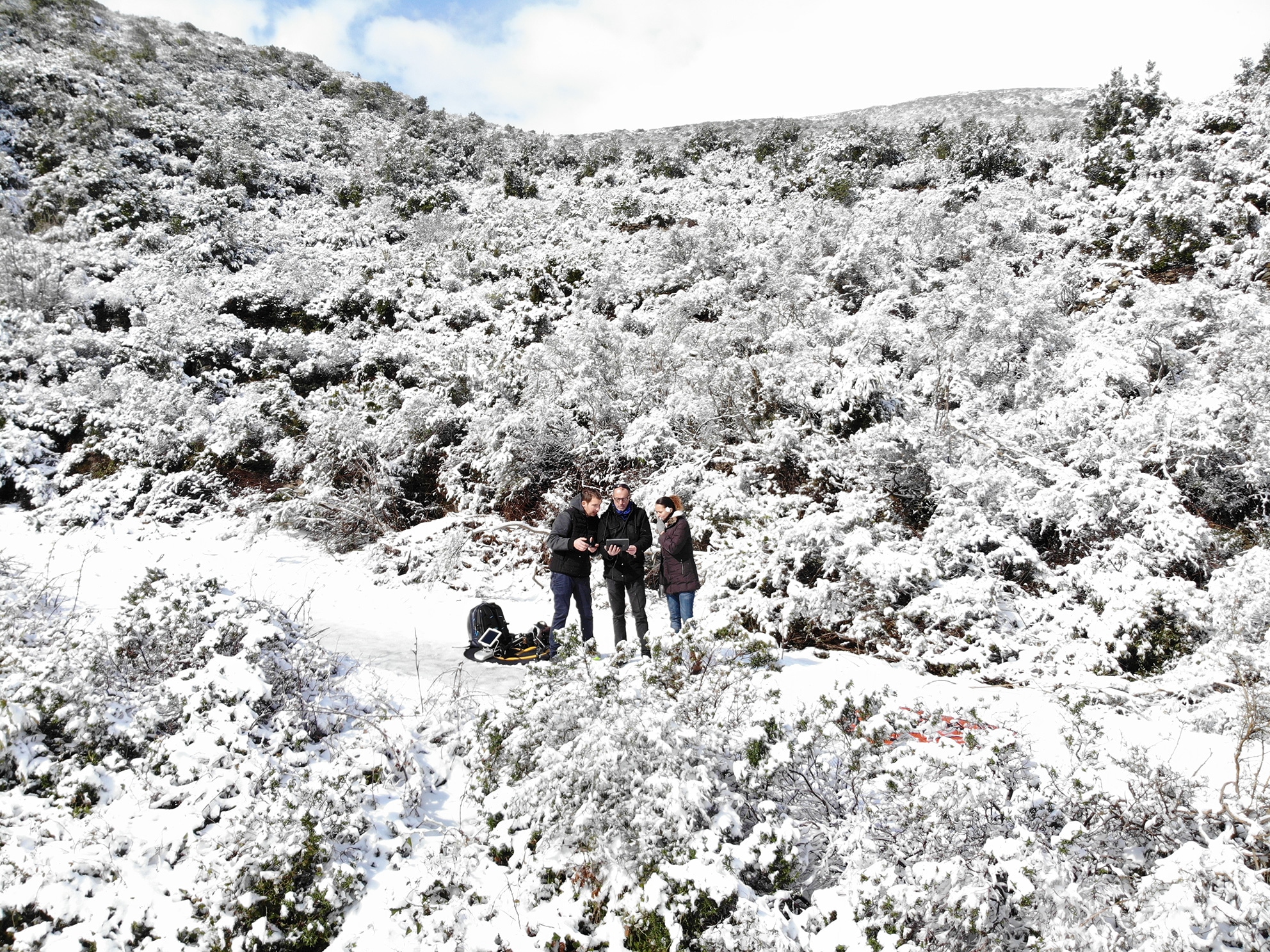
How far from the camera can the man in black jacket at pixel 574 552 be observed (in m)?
6.27

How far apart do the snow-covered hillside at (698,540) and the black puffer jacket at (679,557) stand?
724 mm

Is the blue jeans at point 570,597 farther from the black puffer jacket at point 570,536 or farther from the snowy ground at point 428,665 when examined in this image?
the snowy ground at point 428,665

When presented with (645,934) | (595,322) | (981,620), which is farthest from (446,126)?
(645,934)

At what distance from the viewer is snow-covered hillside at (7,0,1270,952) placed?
3.26 metres

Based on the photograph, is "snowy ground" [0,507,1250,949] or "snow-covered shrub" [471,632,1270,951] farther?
"snowy ground" [0,507,1250,949]

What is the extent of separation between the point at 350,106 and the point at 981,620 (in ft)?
121

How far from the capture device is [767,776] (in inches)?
143

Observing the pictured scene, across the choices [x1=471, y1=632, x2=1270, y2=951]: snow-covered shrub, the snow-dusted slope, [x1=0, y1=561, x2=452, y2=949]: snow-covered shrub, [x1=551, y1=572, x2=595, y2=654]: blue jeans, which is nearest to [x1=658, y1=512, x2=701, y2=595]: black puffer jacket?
[x1=551, y1=572, x2=595, y2=654]: blue jeans

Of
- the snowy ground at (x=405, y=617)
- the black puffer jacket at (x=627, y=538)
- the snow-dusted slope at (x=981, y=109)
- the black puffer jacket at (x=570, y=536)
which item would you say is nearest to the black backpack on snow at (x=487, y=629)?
the snowy ground at (x=405, y=617)

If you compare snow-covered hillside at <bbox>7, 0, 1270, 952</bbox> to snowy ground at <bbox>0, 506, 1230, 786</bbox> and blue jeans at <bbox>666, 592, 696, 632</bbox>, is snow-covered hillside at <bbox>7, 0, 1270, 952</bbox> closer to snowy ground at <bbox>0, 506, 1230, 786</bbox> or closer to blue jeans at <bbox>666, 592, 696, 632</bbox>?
snowy ground at <bbox>0, 506, 1230, 786</bbox>

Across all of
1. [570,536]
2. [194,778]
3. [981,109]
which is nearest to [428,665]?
[570,536]

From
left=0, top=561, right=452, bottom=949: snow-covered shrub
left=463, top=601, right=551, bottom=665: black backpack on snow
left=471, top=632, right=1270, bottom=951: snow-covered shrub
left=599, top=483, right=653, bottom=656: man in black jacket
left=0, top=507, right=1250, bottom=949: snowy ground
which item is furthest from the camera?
left=463, top=601, right=551, bottom=665: black backpack on snow

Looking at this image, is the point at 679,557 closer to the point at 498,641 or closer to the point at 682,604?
the point at 682,604

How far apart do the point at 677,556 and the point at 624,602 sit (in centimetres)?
68
